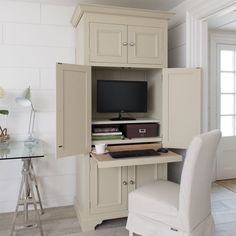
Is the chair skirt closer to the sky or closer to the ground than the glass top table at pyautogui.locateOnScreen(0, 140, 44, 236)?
closer to the ground

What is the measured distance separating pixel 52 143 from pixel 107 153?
0.88 metres

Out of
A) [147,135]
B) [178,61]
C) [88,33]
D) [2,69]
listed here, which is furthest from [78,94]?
[178,61]

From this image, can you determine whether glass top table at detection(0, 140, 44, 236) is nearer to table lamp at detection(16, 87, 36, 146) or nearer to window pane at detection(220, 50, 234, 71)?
table lamp at detection(16, 87, 36, 146)

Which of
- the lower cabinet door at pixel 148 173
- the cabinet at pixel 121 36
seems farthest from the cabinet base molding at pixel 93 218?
the cabinet at pixel 121 36

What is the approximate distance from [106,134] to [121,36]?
934 mm

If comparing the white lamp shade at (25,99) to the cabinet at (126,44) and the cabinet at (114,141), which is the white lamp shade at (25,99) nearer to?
the cabinet at (114,141)

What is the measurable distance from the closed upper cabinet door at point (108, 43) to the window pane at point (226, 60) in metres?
2.02

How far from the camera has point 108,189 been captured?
8.73 ft

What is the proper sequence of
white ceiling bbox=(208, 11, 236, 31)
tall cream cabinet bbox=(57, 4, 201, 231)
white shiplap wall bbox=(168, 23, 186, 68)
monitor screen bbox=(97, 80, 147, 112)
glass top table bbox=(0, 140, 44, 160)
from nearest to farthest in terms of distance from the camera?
glass top table bbox=(0, 140, 44, 160), tall cream cabinet bbox=(57, 4, 201, 231), monitor screen bbox=(97, 80, 147, 112), white shiplap wall bbox=(168, 23, 186, 68), white ceiling bbox=(208, 11, 236, 31)

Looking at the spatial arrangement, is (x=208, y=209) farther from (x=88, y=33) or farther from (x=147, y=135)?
(x=88, y=33)

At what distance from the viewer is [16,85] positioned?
9.59ft

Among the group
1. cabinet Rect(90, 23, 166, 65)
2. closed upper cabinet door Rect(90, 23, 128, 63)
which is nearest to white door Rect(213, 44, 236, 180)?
cabinet Rect(90, 23, 166, 65)

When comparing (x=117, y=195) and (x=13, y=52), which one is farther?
(x=13, y=52)

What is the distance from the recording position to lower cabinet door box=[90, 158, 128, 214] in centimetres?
262
